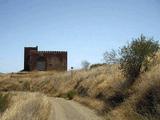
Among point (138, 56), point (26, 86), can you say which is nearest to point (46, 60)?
point (26, 86)

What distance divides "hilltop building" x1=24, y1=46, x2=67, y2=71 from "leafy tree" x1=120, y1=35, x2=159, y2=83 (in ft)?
186

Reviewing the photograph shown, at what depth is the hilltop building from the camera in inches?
3231

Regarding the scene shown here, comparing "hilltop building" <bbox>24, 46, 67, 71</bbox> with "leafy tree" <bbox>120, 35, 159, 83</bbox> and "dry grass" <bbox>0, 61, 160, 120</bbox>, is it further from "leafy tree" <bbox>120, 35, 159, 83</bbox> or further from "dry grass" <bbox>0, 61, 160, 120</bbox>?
"leafy tree" <bbox>120, 35, 159, 83</bbox>

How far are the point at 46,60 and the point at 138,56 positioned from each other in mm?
57544

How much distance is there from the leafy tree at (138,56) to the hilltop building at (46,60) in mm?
56601

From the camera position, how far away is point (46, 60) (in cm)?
8250

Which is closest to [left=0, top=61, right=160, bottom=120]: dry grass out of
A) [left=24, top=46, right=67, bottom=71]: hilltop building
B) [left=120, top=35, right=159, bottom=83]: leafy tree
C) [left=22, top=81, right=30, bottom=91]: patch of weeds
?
[left=120, top=35, right=159, bottom=83]: leafy tree

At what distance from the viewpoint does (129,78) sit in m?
25.6

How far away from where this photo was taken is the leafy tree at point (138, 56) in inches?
1023

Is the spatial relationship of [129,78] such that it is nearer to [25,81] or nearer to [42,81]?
[42,81]

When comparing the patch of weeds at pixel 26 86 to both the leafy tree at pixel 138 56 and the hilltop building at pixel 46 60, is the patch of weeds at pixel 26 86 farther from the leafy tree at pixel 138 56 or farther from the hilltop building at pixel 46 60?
the leafy tree at pixel 138 56

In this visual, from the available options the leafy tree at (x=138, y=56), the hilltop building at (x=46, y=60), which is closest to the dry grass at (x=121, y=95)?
the leafy tree at (x=138, y=56)

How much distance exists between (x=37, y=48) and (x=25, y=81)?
26915mm

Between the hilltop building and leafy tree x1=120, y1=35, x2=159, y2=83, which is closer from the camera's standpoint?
leafy tree x1=120, y1=35, x2=159, y2=83
